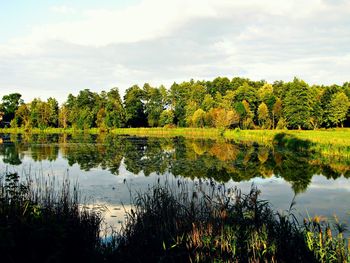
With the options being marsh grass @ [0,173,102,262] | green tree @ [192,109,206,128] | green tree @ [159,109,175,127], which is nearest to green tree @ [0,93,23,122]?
green tree @ [159,109,175,127]

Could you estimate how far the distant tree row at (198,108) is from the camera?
5944 cm

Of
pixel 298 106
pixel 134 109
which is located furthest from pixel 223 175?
pixel 134 109

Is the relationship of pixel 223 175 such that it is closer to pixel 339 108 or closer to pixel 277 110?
pixel 277 110

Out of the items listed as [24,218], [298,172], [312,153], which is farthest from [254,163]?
[24,218]

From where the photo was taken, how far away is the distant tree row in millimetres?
59438

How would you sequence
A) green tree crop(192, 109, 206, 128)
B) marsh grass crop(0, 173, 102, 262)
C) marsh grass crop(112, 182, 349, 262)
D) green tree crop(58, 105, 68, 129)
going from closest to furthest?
1. marsh grass crop(0, 173, 102, 262)
2. marsh grass crop(112, 182, 349, 262)
3. green tree crop(192, 109, 206, 128)
4. green tree crop(58, 105, 68, 129)

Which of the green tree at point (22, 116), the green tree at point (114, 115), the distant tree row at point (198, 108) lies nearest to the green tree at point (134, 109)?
the distant tree row at point (198, 108)

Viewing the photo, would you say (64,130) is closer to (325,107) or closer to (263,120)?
(263,120)

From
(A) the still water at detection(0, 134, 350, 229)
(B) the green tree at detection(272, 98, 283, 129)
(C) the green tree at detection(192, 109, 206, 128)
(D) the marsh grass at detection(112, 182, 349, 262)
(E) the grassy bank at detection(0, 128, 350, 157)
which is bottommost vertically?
(A) the still water at detection(0, 134, 350, 229)

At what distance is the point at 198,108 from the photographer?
69.0 meters

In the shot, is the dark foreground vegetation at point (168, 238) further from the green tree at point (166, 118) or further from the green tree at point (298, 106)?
the green tree at point (166, 118)

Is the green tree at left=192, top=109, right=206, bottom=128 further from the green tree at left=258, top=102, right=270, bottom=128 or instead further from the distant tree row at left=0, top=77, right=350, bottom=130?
the green tree at left=258, top=102, right=270, bottom=128

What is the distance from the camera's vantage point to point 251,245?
554 centimetres

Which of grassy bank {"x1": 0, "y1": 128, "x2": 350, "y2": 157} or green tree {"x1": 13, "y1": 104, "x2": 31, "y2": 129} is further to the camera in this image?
green tree {"x1": 13, "y1": 104, "x2": 31, "y2": 129}
